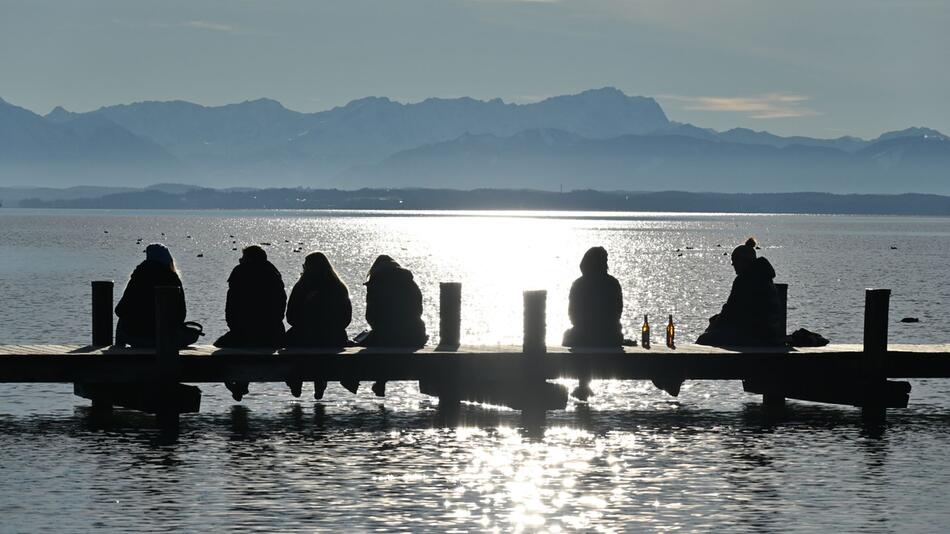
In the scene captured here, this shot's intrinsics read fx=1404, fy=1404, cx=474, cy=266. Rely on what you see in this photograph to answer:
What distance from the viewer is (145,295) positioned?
79.2 ft

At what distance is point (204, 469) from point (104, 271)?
9113 cm

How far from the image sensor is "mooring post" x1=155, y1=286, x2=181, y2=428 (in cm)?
2305

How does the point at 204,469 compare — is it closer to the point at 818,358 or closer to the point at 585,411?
the point at 585,411

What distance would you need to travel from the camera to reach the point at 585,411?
26.7m

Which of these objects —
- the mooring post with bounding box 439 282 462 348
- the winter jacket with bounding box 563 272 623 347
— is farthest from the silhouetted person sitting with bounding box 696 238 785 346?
the mooring post with bounding box 439 282 462 348

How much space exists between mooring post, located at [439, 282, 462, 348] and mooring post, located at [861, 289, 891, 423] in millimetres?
7354

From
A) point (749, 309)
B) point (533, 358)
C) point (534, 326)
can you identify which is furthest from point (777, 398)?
point (534, 326)

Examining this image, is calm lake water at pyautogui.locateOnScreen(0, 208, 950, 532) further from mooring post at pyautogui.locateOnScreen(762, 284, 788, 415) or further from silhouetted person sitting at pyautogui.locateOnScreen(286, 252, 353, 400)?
silhouetted person sitting at pyautogui.locateOnScreen(286, 252, 353, 400)

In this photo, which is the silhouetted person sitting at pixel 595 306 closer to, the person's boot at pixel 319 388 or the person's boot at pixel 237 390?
the person's boot at pixel 319 388

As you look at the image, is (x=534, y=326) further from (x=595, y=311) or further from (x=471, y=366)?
(x=595, y=311)

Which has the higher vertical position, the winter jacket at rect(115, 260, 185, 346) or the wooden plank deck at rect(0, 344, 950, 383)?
the winter jacket at rect(115, 260, 185, 346)

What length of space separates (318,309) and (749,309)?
7.82 m

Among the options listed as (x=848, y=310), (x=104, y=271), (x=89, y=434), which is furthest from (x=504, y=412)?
(x=104, y=271)

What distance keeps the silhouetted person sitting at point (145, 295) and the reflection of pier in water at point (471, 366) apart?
1.35 ft
